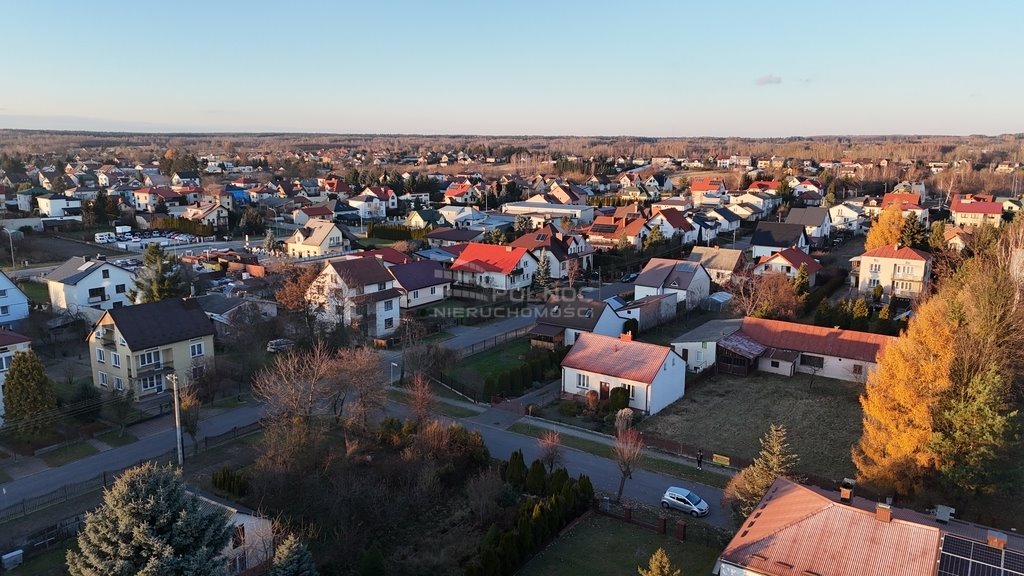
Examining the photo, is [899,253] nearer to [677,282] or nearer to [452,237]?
[677,282]

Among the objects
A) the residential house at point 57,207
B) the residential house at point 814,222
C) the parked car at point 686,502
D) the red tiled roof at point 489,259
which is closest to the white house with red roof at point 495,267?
the red tiled roof at point 489,259

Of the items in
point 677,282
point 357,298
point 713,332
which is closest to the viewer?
point 713,332

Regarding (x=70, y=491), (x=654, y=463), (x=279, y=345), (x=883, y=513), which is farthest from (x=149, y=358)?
(x=883, y=513)

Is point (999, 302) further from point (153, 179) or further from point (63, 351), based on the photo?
point (153, 179)

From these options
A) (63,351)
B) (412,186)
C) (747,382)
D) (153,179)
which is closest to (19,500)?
(63,351)

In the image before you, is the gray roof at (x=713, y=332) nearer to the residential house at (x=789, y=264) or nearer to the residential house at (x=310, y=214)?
the residential house at (x=789, y=264)

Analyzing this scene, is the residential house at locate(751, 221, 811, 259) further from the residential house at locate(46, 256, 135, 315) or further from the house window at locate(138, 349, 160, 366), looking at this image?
the residential house at locate(46, 256, 135, 315)
